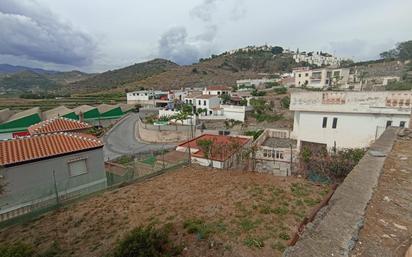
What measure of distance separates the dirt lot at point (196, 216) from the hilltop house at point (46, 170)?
258 cm

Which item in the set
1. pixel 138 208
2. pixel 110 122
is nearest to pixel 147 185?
pixel 138 208

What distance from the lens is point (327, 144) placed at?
61.6 ft

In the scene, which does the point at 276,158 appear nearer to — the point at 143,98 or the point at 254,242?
the point at 254,242

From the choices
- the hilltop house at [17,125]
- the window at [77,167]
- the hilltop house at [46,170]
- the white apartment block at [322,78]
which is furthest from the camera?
the white apartment block at [322,78]

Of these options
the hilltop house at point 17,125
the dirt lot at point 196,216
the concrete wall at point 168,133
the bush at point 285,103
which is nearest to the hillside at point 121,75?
the hilltop house at point 17,125

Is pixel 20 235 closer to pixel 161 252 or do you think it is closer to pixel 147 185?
pixel 147 185

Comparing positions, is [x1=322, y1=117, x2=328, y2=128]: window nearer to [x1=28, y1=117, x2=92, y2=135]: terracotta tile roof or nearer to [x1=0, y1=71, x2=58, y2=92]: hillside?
[x1=28, y1=117, x2=92, y2=135]: terracotta tile roof

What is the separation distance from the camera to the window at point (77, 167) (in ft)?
37.7

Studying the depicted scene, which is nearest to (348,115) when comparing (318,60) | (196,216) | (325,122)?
(325,122)

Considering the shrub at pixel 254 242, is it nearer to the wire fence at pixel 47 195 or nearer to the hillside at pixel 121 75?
the wire fence at pixel 47 195

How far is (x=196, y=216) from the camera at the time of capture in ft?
19.7

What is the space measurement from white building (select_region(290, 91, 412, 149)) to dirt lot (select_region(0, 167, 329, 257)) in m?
12.4

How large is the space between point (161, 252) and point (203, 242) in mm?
1032

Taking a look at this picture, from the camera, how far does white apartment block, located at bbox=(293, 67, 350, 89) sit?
57375 mm
